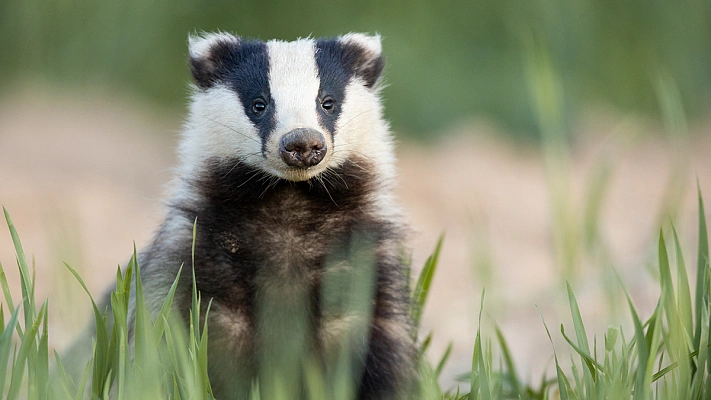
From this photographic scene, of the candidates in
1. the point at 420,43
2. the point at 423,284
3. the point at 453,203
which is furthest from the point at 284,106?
the point at 420,43

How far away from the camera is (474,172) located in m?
8.15

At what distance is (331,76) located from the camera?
3.37m

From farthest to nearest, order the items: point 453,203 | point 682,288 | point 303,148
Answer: point 453,203 < point 303,148 < point 682,288

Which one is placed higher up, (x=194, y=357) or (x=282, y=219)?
(x=282, y=219)

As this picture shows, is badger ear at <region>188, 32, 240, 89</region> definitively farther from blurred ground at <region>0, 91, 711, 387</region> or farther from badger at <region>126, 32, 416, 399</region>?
blurred ground at <region>0, 91, 711, 387</region>

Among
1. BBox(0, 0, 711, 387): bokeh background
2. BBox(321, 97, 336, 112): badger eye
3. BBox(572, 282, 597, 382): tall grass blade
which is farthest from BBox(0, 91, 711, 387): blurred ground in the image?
BBox(321, 97, 336, 112): badger eye

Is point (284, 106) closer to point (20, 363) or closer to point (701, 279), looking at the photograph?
point (20, 363)

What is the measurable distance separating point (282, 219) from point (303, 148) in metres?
0.26

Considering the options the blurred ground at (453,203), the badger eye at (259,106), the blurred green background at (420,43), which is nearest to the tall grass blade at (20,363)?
the blurred ground at (453,203)

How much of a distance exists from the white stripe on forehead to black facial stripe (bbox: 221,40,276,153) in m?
0.03

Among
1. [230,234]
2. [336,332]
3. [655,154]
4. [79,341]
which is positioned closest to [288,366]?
[336,332]

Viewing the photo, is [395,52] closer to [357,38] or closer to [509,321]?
[509,321]

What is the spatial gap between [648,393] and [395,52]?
6.18m

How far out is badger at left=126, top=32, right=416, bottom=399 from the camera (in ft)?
9.64
